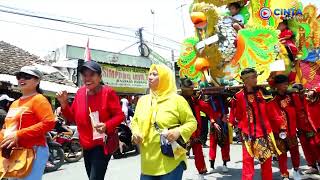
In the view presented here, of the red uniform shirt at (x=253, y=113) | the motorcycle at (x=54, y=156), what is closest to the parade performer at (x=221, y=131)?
the red uniform shirt at (x=253, y=113)

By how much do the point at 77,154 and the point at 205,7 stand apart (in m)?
6.17

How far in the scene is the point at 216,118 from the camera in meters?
6.86

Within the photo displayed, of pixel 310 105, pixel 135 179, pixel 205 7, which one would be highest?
pixel 205 7

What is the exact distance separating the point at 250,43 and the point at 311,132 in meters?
1.80

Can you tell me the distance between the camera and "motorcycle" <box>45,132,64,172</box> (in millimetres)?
8547

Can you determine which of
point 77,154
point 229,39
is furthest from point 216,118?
point 77,154

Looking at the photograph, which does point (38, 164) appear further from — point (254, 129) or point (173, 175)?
point (254, 129)

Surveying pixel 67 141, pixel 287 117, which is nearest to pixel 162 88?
pixel 287 117

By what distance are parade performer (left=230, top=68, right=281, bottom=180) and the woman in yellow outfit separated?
4.85 ft

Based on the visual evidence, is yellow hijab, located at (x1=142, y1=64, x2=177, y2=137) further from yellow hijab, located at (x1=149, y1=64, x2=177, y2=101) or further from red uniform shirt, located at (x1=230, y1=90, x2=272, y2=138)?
red uniform shirt, located at (x1=230, y1=90, x2=272, y2=138)

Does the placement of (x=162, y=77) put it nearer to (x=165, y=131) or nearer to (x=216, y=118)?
(x=165, y=131)

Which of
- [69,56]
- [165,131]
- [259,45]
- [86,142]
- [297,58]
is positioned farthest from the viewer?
[69,56]

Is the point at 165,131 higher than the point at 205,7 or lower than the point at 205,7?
lower

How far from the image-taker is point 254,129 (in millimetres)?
4734
